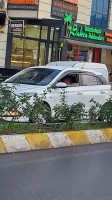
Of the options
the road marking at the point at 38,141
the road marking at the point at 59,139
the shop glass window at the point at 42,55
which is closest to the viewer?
the road marking at the point at 38,141

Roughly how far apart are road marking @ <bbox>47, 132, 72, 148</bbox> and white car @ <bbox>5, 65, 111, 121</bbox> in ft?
8.04

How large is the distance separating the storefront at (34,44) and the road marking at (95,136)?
49.9 feet

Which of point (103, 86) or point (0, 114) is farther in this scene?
point (103, 86)

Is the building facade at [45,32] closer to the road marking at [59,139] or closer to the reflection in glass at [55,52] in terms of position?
the reflection in glass at [55,52]

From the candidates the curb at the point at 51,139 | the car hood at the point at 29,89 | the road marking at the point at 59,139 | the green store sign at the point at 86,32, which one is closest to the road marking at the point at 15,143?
the curb at the point at 51,139

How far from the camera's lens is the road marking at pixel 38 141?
28.2ft

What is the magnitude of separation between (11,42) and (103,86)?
12183mm

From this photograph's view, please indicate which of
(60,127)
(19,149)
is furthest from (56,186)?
(60,127)

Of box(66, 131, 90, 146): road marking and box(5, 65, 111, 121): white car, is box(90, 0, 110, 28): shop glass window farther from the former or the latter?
box(66, 131, 90, 146): road marking

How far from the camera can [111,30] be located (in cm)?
3009

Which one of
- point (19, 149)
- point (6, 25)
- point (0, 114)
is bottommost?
point (19, 149)

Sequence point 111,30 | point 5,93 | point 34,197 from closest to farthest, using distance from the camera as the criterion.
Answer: point 34,197
point 5,93
point 111,30

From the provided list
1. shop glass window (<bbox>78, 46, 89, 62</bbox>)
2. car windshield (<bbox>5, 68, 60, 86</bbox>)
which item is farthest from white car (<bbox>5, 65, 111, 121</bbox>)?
shop glass window (<bbox>78, 46, 89, 62</bbox>)

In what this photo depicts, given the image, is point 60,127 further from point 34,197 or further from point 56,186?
point 34,197
